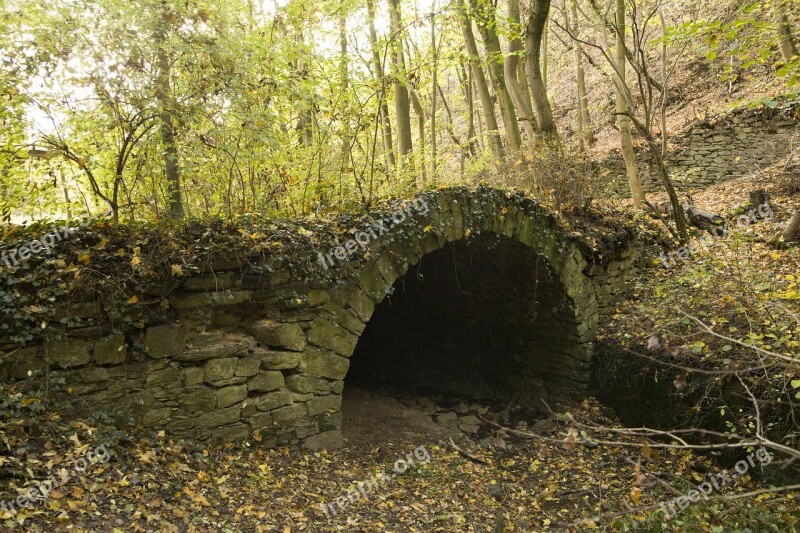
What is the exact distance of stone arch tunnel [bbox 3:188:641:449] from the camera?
4.03 m

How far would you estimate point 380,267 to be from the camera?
5.27 meters

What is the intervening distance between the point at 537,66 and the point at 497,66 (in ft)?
5.20

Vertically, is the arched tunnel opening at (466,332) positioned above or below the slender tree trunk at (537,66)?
below

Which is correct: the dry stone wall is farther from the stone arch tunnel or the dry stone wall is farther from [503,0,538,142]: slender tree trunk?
the stone arch tunnel

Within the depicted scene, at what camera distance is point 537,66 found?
8797 mm

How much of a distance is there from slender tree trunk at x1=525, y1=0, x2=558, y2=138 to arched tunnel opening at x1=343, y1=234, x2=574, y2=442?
2.77m

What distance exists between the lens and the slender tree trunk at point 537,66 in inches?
321

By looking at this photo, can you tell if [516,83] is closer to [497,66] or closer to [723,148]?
[497,66]

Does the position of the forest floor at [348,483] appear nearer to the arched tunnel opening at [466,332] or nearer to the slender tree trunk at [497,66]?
the arched tunnel opening at [466,332]

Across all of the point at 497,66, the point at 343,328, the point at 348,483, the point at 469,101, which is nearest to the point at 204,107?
the point at 343,328

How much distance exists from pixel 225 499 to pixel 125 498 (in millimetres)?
721

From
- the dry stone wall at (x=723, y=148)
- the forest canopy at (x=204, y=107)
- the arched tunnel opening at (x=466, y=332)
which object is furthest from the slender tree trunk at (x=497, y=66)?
the dry stone wall at (x=723, y=148)

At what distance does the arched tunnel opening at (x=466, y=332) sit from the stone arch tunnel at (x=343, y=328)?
0.08ft

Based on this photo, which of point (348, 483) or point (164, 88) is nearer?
point (348, 483)
